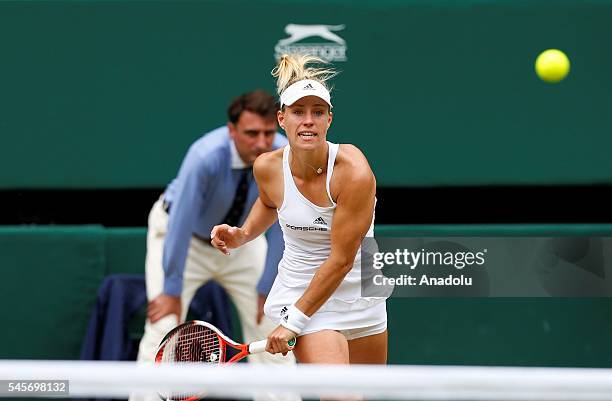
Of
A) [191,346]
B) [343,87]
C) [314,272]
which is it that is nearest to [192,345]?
[191,346]

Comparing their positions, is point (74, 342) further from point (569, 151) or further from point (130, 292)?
point (569, 151)

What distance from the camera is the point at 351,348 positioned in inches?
158

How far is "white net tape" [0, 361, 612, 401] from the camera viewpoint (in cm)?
255

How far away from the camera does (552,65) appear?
17.9 ft

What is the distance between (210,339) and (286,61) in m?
1.01

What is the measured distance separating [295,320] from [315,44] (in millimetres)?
2103

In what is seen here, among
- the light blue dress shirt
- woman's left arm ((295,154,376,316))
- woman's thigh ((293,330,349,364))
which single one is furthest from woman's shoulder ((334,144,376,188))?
the light blue dress shirt

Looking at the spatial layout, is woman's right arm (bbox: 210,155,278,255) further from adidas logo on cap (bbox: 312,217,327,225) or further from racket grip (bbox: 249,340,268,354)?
racket grip (bbox: 249,340,268,354)

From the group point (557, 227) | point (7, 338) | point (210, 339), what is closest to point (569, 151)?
point (557, 227)

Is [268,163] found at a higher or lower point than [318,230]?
higher

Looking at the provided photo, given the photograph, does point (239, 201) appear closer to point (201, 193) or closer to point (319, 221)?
point (201, 193)

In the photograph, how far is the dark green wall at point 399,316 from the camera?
5461 millimetres

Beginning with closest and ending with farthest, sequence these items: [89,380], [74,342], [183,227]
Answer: [89,380] < [183,227] < [74,342]

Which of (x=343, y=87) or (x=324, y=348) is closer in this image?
(x=324, y=348)
